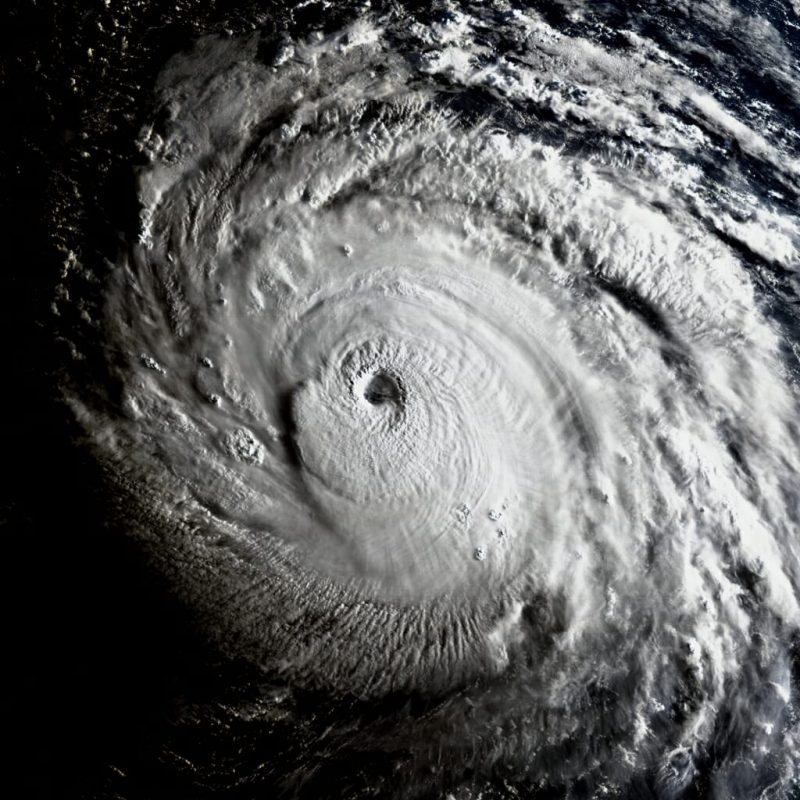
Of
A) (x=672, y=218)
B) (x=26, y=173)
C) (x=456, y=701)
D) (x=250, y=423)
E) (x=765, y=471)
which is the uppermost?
(x=672, y=218)

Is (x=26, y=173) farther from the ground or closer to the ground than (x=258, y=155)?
closer to the ground

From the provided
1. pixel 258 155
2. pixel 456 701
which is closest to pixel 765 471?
pixel 456 701

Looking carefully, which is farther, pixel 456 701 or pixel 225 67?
pixel 225 67

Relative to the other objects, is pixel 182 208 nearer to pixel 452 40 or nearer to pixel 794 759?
pixel 452 40
